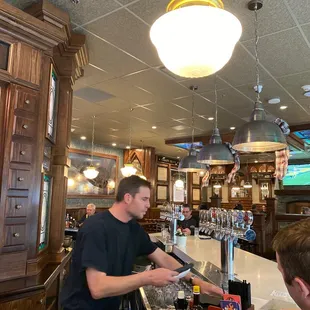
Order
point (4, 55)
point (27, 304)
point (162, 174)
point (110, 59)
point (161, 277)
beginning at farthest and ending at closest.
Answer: point (162, 174)
point (110, 59)
point (4, 55)
point (27, 304)
point (161, 277)

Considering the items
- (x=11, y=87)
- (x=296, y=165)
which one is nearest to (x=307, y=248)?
(x=11, y=87)

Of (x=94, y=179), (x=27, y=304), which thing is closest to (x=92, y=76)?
(x=27, y=304)

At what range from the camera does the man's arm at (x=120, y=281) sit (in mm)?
1481

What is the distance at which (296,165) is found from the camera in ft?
39.7

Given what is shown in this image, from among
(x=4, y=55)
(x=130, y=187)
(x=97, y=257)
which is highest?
(x=4, y=55)

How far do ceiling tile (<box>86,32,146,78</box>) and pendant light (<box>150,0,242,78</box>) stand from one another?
6.36 ft

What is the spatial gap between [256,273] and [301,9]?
7.85 ft

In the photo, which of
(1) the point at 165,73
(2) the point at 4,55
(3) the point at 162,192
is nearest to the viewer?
(2) the point at 4,55

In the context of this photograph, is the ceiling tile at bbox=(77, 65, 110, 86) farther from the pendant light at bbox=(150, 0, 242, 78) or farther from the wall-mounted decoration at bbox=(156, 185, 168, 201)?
the wall-mounted decoration at bbox=(156, 185, 168, 201)

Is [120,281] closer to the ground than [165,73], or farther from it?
closer to the ground

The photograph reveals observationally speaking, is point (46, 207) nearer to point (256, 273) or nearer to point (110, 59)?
point (110, 59)

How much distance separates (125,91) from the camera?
4887mm

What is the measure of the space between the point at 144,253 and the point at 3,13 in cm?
220

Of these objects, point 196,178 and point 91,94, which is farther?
point 196,178
